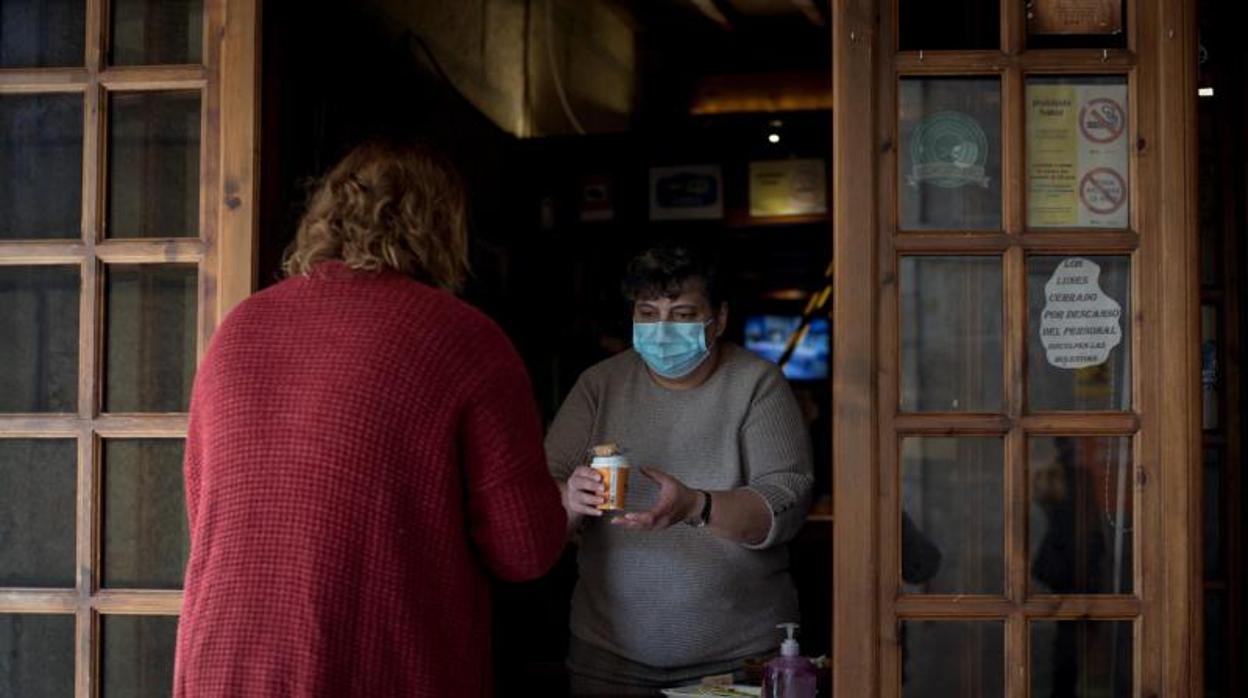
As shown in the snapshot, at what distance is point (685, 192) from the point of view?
25.8ft

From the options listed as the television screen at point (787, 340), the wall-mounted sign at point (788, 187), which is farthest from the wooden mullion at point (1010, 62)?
the television screen at point (787, 340)

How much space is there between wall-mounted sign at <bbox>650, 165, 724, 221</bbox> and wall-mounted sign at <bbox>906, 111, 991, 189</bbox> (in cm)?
487

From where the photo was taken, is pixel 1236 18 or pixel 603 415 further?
pixel 1236 18

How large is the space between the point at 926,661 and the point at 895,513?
1.01 ft

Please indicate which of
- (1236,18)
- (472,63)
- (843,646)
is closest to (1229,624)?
(1236,18)

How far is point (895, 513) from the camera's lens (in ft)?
9.73

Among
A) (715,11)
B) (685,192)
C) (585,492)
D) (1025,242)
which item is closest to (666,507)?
(585,492)

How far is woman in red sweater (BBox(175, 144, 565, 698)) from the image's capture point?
220 centimetres

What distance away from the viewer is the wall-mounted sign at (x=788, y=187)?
7766mm

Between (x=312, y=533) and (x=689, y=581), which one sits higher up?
(x=312, y=533)

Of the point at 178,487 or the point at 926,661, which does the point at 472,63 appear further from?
the point at 926,661

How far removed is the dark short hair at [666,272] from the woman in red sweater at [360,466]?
3.54ft

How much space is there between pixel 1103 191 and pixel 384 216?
4.99 feet

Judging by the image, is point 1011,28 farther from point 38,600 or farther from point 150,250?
point 38,600
